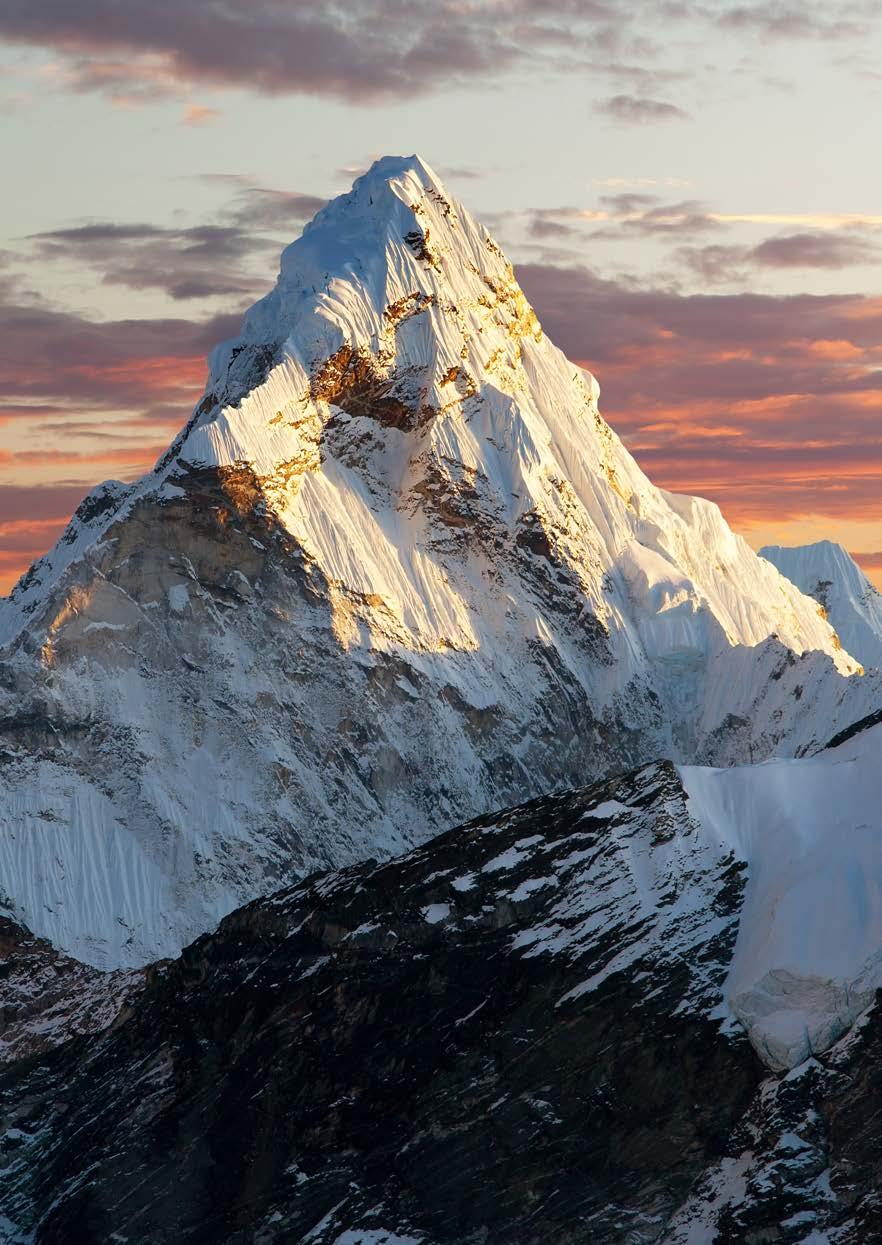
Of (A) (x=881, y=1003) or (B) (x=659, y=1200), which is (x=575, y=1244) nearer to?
(B) (x=659, y=1200)

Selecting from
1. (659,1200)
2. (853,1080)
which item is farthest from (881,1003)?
(659,1200)

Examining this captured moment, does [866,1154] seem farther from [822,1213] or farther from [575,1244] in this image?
[575,1244]

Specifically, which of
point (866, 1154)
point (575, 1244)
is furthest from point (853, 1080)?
point (575, 1244)

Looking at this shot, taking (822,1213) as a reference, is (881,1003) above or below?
above

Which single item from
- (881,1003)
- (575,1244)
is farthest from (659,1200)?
(881,1003)

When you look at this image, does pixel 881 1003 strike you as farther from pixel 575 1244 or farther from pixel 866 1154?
pixel 575 1244

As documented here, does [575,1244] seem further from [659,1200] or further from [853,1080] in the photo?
[853,1080]
